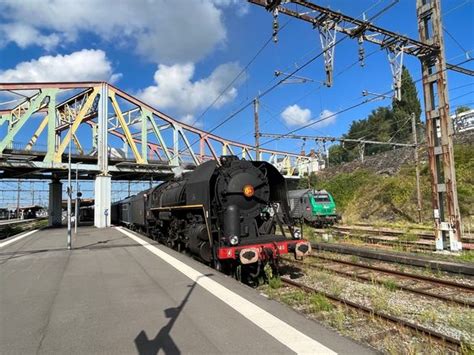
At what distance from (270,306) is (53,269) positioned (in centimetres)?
710

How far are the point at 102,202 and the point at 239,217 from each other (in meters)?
27.7

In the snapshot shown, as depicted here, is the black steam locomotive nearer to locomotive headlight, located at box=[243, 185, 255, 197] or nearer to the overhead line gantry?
locomotive headlight, located at box=[243, 185, 255, 197]

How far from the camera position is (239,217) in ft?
31.7

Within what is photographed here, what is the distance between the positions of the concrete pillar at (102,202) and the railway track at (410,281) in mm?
26121

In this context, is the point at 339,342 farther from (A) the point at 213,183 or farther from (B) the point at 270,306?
(A) the point at 213,183

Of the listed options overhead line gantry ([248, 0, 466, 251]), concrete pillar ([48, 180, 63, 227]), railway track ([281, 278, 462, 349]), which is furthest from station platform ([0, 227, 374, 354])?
concrete pillar ([48, 180, 63, 227])

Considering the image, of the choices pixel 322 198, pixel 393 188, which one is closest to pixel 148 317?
pixel 322 198

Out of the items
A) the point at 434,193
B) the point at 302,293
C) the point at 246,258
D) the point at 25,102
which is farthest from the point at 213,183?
the point at 25,102

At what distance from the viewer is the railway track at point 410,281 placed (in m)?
7.97

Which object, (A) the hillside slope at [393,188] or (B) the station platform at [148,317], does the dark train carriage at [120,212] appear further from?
(B) the station platform at [148,317]

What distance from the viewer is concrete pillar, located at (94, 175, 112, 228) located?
33844mm

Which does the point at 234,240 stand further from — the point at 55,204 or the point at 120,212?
→ the point at 55,204

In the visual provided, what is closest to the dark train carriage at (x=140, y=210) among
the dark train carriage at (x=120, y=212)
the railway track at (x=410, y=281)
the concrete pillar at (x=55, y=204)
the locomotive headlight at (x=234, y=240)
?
the dark train carriage at (x=120, y=212)

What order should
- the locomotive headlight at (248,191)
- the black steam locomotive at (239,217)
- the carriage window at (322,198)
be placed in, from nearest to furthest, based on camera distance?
the black steam locomotive at (239,217), the locomotive headlight at (248,191), the carriage window at (322,198)
